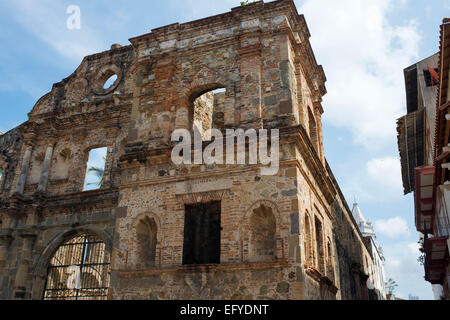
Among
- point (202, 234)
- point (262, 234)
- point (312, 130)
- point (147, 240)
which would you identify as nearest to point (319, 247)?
point (262, 234)

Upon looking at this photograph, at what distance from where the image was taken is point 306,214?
9.74 meters

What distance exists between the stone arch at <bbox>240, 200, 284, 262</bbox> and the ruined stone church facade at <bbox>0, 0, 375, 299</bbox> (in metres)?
0.02

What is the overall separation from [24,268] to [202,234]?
7.48 meters

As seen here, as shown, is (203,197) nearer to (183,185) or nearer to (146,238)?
(183,185)

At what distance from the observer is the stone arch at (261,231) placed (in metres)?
8.83

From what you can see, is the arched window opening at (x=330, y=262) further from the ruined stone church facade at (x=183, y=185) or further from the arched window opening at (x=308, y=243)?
the arched window opening at (x=308, y=243)

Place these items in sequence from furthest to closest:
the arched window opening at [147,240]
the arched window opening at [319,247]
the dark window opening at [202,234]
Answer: the arched window opening at [319,247]
the arched window opening at [147,240]
the dark window opening at [202,234]

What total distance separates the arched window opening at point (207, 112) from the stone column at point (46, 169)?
5870 mm

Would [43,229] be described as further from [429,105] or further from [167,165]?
[429,105]

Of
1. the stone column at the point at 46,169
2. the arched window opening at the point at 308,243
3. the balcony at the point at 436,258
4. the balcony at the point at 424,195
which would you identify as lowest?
the arched window opening at the point at 308,243

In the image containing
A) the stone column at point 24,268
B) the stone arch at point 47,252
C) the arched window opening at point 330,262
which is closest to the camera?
the arched window opening at point 330,262

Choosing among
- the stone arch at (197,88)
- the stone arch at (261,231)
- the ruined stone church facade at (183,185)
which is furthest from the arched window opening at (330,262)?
the stone arch at (197,88)

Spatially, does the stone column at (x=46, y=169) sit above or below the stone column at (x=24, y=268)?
above

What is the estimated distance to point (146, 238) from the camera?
10.3m
